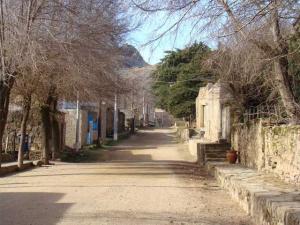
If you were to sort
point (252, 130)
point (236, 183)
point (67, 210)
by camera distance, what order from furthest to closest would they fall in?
point (252, 130), point (236, 183), point (67, 210)

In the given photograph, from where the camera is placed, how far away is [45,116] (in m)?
27.1

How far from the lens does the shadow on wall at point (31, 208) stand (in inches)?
394

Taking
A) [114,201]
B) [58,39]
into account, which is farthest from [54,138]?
[114,201]

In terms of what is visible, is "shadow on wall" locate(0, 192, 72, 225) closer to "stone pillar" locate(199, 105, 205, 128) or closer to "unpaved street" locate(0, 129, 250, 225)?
"unpaved street" locate(0, 129, 250, 225)

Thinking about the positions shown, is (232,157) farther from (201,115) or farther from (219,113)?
(201,115)

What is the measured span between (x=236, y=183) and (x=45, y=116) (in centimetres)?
1527

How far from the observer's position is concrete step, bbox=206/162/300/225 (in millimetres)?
8633

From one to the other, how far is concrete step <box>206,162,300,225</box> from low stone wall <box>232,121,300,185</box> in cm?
32

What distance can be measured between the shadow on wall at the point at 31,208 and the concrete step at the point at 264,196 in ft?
11.9

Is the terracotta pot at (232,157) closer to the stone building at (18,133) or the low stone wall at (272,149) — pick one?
the low stone wall at (272,149)

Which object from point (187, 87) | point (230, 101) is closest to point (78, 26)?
point (230, 101)

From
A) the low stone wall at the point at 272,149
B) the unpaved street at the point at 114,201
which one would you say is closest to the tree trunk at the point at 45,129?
the unpaved street at the point at 114,201

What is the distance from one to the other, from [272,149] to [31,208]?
23.3ft

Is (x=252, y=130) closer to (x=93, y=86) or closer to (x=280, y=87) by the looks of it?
(x=280, y=87)
